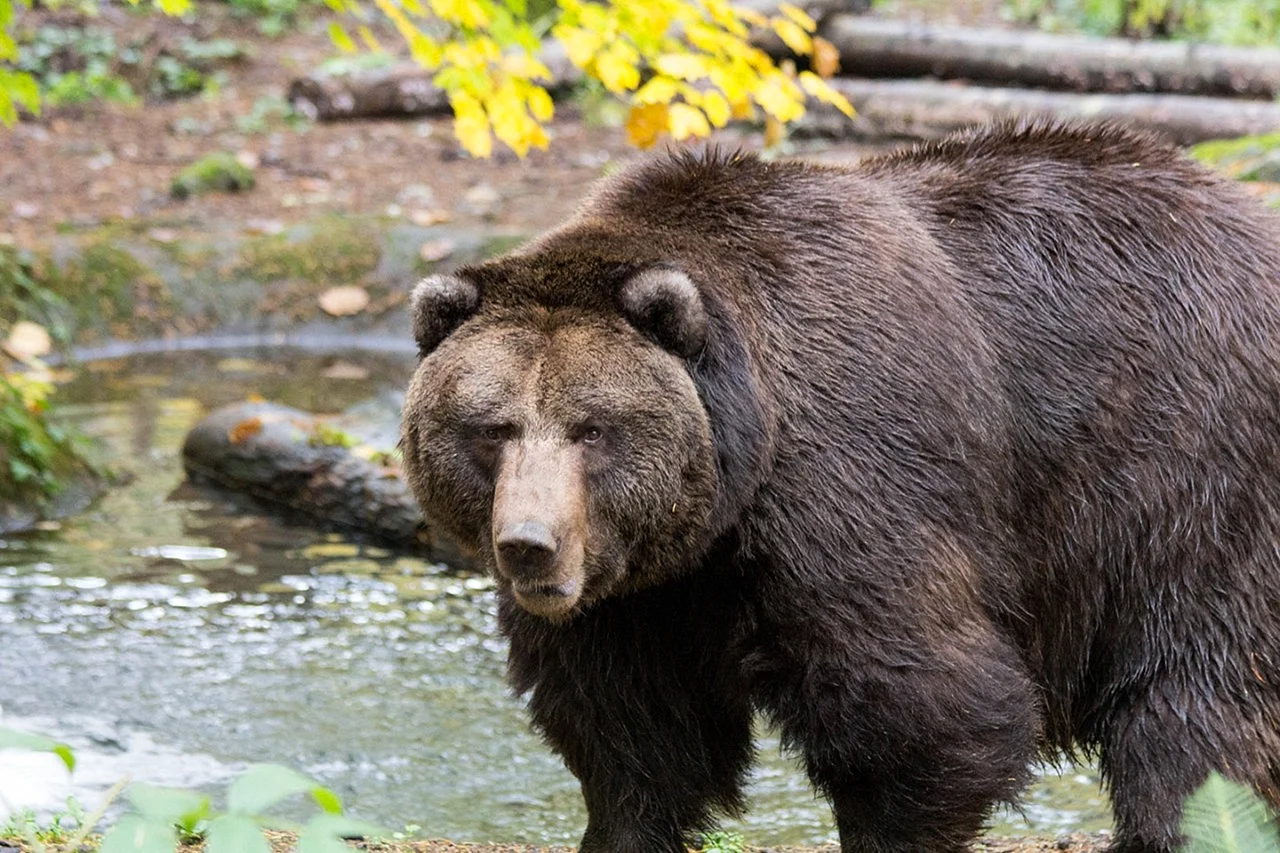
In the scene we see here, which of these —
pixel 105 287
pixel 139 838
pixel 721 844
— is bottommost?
pixel 105 287

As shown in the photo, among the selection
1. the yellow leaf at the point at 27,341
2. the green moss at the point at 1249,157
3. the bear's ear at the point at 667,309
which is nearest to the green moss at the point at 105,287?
the yellow leaf at the point at 27,341

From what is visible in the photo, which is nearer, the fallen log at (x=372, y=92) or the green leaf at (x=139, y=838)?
the green leaf at (x=139, y=838)

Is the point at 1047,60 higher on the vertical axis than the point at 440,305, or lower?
lower

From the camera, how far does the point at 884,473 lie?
4.78m

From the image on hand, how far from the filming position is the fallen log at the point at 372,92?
19.2 meters

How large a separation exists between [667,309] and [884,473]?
2.75 feet

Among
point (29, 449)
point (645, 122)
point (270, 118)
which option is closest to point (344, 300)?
point (29, 449)

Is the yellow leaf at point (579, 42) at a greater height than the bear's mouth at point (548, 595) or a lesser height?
greater

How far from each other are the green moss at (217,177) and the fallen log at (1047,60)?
6.04 metres

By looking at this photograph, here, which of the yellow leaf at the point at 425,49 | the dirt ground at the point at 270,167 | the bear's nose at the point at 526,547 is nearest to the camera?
the bear's nose at the point at 526,547

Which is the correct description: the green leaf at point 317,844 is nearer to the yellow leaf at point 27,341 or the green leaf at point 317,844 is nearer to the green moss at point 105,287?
the yellow leaf at point 27,341

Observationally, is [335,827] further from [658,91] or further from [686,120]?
[686,120]

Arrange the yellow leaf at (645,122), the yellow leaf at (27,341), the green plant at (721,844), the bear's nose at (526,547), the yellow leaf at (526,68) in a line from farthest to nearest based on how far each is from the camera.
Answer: the yellow leaf at (27,341) → the yellow leaf at (645,122) → the yellow leaf at (526,68) → the green plant at (721,844) → the bear's nose at (526,547)

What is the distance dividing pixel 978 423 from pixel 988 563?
0.44 m
